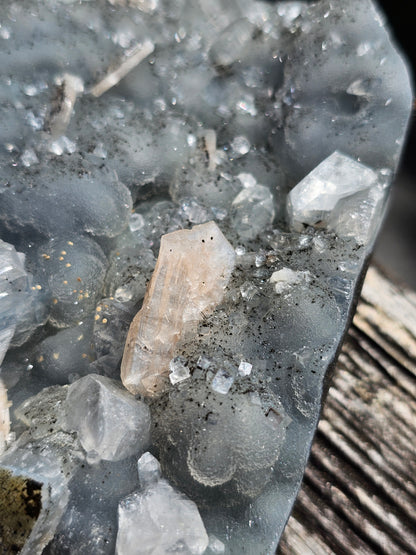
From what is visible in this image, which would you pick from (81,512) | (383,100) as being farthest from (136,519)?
(383,100)

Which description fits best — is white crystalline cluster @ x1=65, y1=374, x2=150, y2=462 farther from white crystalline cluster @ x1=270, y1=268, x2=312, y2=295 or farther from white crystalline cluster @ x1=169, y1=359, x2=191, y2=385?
white crystalline cluster @ x1=270, y1=268, x2=312, y2=295

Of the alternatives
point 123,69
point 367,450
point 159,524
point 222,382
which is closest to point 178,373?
point 222,382

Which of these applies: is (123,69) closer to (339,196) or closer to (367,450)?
(339,196)

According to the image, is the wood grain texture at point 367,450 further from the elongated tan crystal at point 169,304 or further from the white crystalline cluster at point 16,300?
the white crystalline cluster at point 16,300

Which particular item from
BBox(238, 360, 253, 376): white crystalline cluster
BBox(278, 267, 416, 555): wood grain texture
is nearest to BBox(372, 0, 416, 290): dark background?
BBox(278, 267, 416, 555): wood grain texture

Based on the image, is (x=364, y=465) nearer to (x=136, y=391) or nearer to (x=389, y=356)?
(x=389, y=356)

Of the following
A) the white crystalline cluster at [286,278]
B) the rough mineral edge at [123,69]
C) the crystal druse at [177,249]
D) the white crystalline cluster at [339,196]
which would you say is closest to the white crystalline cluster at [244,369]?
the crystal druse at [177,249]
